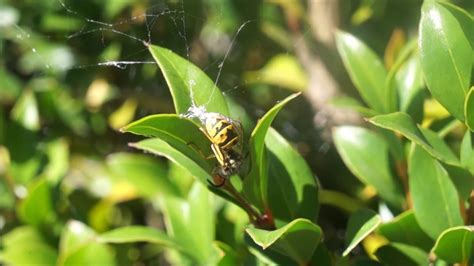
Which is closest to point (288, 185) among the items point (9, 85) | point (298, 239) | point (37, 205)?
point (298, 239)

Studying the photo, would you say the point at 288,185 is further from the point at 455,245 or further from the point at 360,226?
the point at 455,245

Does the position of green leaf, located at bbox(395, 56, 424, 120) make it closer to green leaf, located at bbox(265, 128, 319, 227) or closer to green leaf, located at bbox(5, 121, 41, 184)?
green leaf, located at bbox(265, 128, 319, 227)

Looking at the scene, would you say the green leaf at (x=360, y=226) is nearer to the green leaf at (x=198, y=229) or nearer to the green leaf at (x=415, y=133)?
the green leaf at (x=415, y=133)

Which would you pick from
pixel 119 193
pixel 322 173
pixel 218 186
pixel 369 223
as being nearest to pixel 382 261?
pixel 369 223

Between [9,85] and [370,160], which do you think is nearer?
[370,160]

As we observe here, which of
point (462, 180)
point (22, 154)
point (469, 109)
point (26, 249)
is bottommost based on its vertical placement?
point (26, 249)

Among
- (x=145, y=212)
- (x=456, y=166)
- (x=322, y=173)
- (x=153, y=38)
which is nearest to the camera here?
(x=456, y=166)

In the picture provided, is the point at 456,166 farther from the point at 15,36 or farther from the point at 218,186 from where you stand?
the point at 15,36
